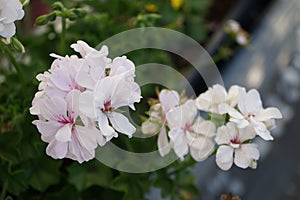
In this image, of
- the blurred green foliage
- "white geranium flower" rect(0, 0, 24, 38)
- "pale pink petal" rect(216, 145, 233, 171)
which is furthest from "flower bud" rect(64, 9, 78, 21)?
"pale pink petal" rect(216, 145, 233, 171)

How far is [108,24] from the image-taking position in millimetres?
853

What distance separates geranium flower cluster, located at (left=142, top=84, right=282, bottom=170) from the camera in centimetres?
58

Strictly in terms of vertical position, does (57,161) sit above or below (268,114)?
below

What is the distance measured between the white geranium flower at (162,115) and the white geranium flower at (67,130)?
0.12 metres

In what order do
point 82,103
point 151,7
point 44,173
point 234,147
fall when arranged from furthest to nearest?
point 151,7 < point 44,173 < point 234,147 < point 82,103

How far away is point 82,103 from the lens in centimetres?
48

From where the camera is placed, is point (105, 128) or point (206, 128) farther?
point (206, 128)

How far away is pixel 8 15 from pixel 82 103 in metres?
0.12

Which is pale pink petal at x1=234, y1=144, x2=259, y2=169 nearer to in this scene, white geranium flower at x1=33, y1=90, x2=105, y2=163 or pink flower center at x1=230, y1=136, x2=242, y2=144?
pink flower center at x1=230, y1=136, x2=242, y2=144

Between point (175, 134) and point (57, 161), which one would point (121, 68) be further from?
point (57, 161)

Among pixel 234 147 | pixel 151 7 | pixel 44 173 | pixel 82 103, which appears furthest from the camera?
pixel 151 7

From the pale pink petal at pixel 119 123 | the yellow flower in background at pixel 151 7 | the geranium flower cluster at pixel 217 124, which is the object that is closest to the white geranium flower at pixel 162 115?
the geranium flower cluster at pixel 217 124

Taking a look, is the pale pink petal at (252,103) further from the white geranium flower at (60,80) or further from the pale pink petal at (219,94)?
the white geranium flower at (60,80)

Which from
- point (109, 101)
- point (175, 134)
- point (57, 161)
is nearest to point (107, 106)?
point (109, 101)
